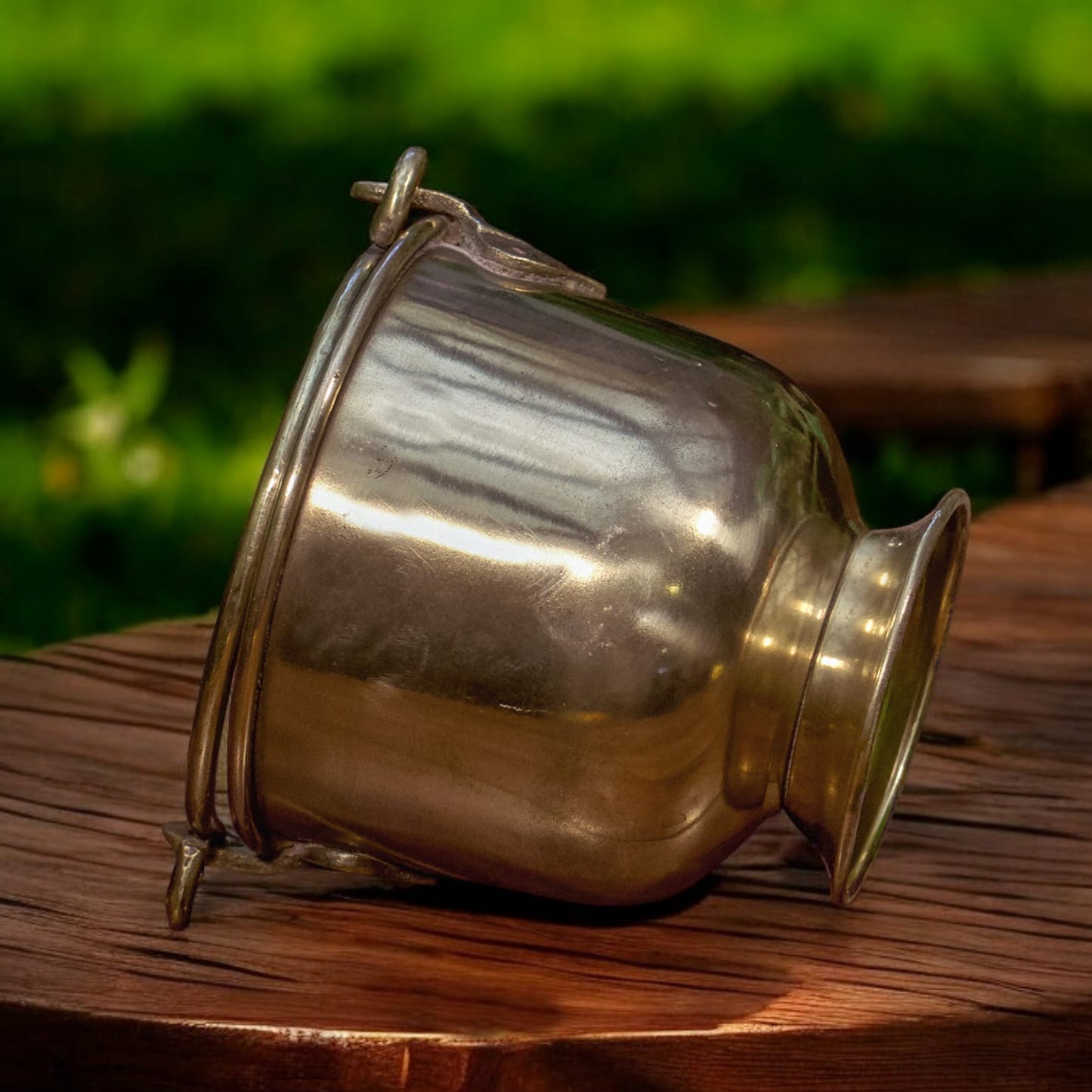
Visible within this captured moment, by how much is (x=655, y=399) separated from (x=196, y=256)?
3302 millimetres

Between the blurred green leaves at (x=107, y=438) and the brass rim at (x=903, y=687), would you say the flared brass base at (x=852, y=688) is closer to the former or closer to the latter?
the brass rim at (x=903, y=687)

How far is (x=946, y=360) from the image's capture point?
9.58 ft

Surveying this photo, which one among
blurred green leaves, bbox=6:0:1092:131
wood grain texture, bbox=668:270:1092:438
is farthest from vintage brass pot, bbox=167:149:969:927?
blurred green leaves, bbox=6:0:1092:131

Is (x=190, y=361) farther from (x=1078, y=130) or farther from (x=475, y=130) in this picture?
(x=1078, y=130)

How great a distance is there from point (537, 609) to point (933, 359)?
1.88 m

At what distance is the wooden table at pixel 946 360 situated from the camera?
2.86 meters

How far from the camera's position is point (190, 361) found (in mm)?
3957

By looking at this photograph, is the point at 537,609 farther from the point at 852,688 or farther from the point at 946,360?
the point at 946,360

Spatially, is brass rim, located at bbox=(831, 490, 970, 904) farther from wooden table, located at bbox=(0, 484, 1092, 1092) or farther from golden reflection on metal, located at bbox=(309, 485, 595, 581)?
golden reflection on metal, located at bbox=(309, 485, 595, 581)

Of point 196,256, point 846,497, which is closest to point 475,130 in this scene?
point 196,256

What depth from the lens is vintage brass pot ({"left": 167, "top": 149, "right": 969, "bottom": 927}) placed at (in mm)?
1185

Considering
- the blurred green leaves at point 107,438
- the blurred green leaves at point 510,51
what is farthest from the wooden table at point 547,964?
the blurred green leaves at point 510,51

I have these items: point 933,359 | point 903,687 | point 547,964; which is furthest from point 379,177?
point 547,964

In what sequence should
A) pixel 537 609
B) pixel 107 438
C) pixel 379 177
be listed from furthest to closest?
1. pixel 379 177
2. pixel 107 438
3. pixel 537 609
